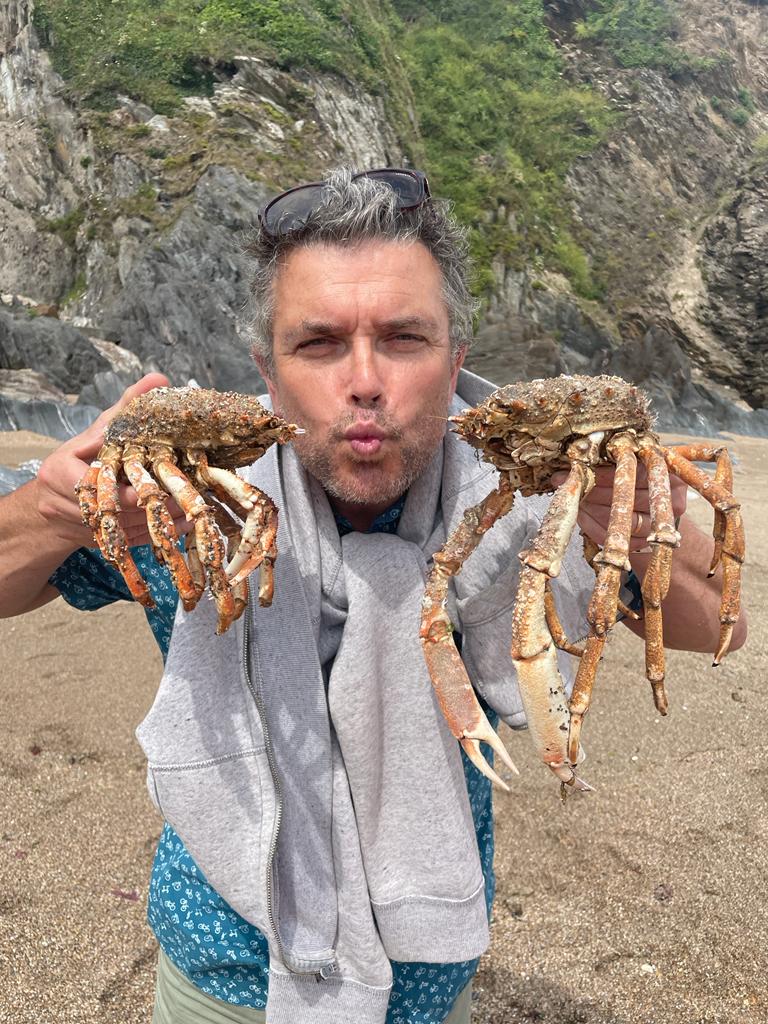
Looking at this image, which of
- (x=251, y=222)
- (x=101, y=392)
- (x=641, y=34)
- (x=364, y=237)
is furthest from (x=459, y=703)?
(x=641, y=34)

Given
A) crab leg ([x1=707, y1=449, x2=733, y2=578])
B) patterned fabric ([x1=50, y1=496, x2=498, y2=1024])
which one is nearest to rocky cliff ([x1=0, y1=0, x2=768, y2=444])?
patterned fabric ([x1=50, y1=496, x2=498, y2=1024])

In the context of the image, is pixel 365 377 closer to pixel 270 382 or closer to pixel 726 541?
pixel 270 382

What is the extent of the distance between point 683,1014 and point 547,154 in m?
30.1

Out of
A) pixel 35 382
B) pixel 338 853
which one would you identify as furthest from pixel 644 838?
pixel 35 382

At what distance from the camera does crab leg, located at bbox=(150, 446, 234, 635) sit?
1567 mm

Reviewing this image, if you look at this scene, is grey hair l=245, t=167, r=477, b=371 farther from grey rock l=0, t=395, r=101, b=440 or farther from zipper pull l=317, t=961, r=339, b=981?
grey rock l=0, t=395, r=101, b=440

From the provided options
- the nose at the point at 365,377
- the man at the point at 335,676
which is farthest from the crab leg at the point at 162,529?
the nose at the point at 365,377

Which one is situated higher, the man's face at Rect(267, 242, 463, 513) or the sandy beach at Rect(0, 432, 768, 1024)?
→ the man's face at Rect(267, 242, 463, 513)

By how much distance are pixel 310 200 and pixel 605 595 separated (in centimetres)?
125

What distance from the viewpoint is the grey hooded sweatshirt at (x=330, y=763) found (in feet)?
5.88

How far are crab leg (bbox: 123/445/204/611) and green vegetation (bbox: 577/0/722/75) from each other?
36676 mm

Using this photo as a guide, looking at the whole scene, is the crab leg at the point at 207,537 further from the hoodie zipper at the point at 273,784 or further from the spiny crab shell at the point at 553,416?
the spiny crab shell at the point at 553,416

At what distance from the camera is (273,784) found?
1.79 meters

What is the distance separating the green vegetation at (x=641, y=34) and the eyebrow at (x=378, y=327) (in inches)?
1421
